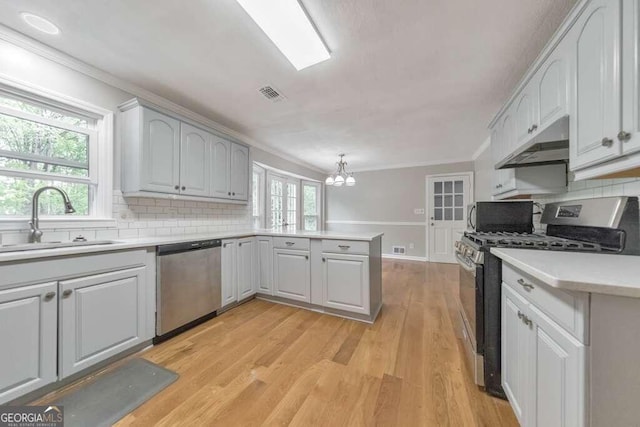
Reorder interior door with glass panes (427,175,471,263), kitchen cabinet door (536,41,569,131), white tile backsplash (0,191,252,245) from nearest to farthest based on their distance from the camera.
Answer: kitchen cabinet door (536,41,569,131) < white tile backsplash (0,191,252,245) < interior door with glass panes (427,175,471,263)

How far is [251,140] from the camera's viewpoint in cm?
382

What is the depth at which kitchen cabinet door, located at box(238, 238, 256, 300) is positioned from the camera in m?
2.80

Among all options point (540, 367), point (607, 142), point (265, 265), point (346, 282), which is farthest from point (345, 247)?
point (607, 142)

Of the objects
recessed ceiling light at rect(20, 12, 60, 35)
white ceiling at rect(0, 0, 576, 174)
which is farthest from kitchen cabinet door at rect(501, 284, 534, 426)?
recessed ceiling light at rect(20, 12, 60, 35)

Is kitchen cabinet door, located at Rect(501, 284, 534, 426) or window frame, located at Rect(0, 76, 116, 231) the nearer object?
kitchen cabinet door, located at Rect(501, 284, 534, 426)

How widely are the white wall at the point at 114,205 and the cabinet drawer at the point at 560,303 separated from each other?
3.05m

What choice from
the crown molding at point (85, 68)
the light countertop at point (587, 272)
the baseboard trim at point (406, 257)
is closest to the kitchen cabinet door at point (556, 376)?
the light countertop at point (587, 272)

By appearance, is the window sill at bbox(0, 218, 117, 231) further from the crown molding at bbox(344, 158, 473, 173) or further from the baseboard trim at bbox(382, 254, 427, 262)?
the baseboard trim at bbox(382, 254, 427, 262)

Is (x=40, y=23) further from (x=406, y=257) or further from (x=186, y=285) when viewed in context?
(x=406, y=257)

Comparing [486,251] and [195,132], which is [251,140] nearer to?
[195,132]

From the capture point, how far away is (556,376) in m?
0.86

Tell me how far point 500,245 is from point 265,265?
242 centimetres

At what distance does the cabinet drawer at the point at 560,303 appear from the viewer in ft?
2.43

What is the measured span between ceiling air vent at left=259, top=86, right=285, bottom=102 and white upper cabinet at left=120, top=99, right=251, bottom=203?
0.83m
